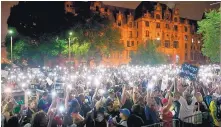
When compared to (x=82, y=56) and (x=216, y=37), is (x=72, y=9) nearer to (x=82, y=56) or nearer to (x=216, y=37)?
(x=82, y=56)

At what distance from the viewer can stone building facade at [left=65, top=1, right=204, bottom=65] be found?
6353cm

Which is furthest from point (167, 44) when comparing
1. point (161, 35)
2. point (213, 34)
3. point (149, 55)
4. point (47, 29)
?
point (47, 29)

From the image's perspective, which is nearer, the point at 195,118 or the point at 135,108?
the point at 135,108

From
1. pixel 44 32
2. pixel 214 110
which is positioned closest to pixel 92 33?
pixel 44 32

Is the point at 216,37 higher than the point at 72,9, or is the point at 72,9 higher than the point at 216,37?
the point at 72,9

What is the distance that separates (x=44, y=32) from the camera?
37594 millimetres

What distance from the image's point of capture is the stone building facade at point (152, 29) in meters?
63.5

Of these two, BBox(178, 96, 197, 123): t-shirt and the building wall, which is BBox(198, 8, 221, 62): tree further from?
BBox(178, 96, 197, 123): t-shirt

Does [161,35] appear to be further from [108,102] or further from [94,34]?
[108,102]

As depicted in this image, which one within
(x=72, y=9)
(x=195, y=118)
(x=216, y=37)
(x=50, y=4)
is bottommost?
(x=195, y=118)

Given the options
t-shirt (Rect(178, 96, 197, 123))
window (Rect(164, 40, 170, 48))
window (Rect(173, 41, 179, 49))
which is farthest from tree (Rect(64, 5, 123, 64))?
t-shirt (Rect(178, 96, 197, 123))

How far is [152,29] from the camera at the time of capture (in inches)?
2640

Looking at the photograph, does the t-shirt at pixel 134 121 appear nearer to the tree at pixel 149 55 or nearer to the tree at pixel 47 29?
the tree at pixel 47 29

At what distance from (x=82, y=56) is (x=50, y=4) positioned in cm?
909
